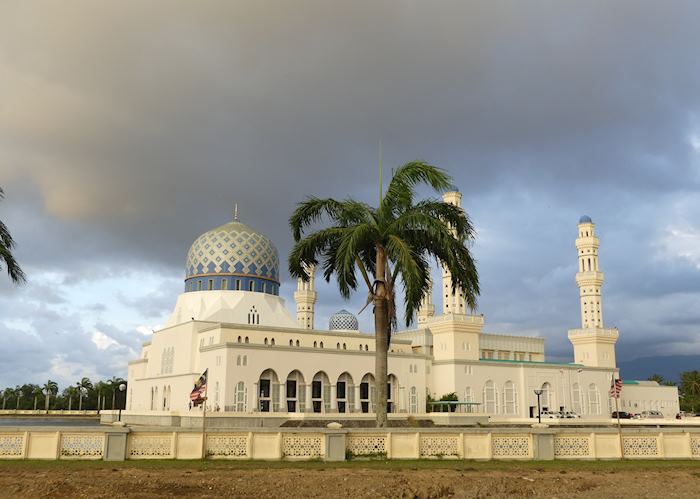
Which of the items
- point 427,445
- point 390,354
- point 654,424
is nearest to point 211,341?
point 390,354

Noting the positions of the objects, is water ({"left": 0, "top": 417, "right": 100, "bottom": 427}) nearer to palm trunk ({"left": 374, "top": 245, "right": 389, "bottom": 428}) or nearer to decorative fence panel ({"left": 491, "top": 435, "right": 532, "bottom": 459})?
palm trunk ({"left": 374, "top": 245, "right": 389, "bottom": 428})

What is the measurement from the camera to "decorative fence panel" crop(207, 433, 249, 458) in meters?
15.4

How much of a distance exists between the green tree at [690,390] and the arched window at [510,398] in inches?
1481

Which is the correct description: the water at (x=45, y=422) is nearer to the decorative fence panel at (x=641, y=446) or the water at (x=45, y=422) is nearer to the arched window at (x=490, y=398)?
the arched window at (x=490, y=398)

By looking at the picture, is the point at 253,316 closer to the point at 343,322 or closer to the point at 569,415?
the point at 343,322

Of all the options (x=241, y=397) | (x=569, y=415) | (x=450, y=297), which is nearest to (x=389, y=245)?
(x=241, y=397)

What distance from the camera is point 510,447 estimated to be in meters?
16.1

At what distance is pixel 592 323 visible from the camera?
64875 mm

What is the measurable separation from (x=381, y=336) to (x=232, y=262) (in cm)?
3862

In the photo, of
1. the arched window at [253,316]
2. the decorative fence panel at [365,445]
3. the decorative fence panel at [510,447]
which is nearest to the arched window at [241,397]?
the arched window at [253,316]

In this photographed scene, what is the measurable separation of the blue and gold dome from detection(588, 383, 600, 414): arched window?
101ft

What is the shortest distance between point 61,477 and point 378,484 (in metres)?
5.92

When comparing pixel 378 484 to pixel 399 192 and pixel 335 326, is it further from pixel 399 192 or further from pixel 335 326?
pixel 335 326

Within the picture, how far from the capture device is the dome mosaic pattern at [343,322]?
61281mm
